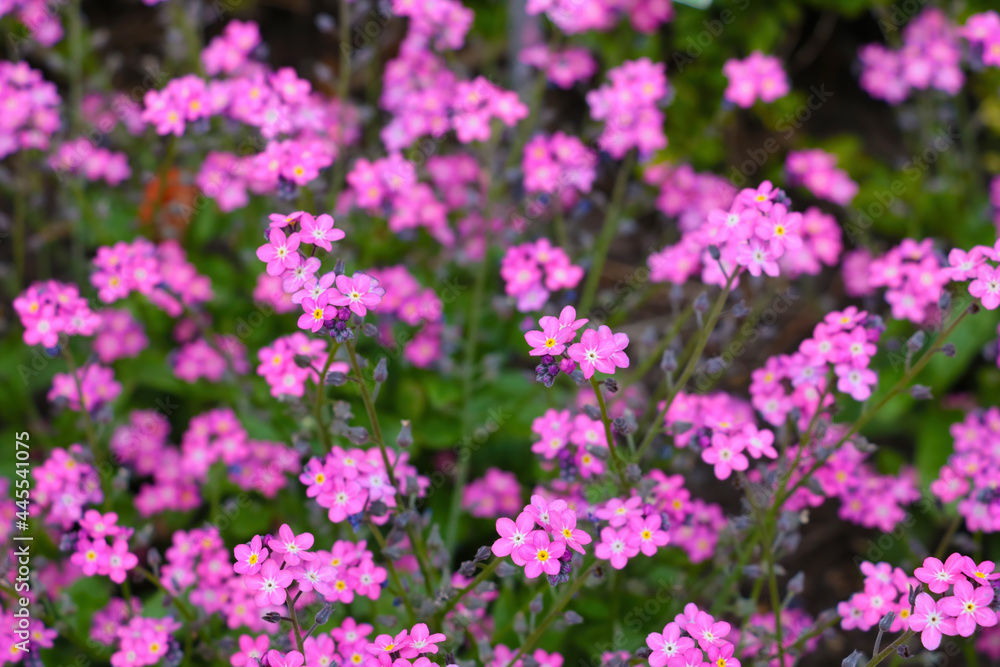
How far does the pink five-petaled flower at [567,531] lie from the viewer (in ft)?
6.92

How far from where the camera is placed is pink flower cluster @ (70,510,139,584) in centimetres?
262

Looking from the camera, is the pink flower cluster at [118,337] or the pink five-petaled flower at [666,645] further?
the pink flower cluster at [118,337]

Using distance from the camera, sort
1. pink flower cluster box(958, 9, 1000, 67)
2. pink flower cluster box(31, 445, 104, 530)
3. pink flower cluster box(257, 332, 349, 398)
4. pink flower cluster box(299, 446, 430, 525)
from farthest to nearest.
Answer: pink flower cluster box(958, 9, 1000, 67) < pink flower cluster box(31, 445, 104, 530) < pink flower cluster box(257, 332, 349, 398) < pink flower cluster box(299, 446, 430, 525)

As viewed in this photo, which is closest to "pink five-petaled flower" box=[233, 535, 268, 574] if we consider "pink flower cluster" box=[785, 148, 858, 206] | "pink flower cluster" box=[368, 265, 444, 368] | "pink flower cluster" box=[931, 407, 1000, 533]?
"pink flower cluster" box=[368, 265, 444, 368]

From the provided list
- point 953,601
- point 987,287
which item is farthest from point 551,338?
point 987,287

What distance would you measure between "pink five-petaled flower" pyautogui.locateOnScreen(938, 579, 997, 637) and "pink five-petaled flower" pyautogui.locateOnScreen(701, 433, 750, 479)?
65 cm

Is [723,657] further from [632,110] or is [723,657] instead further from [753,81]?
[753,81]

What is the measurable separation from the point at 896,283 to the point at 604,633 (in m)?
1.50

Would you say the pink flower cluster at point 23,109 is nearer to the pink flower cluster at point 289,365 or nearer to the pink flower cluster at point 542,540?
the pink flower cluster at point 289,365

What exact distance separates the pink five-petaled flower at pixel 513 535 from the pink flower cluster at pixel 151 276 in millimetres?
1668

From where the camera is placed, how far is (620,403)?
3.57 metres

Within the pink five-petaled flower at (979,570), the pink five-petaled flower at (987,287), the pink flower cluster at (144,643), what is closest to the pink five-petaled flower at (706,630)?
the pink five-petaled flower at (979,570)

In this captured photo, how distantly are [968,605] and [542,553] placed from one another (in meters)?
0.93

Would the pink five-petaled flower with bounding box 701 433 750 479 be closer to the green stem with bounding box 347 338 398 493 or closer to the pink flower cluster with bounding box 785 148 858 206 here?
the green stem with bounding box 347 338 398 493
